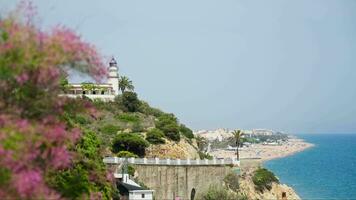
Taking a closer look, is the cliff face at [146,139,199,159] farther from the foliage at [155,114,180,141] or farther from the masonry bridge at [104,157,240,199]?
the masonry bridge at [104,157,240,199]

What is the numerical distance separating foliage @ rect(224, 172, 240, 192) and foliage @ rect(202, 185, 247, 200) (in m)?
1.12

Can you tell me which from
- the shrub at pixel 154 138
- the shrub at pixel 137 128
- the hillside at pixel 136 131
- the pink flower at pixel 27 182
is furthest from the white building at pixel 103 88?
the pink flower at pixel 27 182

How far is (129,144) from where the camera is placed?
2105 inches

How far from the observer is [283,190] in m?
54.9

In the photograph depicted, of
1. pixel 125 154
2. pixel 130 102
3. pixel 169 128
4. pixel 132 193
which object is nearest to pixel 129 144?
pixel 125 154

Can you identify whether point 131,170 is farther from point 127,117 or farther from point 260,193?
point 127,117

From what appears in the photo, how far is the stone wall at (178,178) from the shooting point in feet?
155

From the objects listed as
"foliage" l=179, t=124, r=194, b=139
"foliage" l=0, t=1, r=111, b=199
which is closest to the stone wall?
"foliage" l=179, t=124, r=194, b=139

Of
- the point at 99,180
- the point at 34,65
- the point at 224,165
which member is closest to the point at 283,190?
the point at 224,165

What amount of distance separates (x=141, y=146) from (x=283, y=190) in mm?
13971

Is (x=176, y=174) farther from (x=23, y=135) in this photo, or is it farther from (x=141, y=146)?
(x=23, y=135)

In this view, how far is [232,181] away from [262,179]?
3.82 meters

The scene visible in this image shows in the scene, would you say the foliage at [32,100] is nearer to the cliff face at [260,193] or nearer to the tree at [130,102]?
the cliff face at [260,193]

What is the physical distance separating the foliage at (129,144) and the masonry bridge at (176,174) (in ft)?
19.5
